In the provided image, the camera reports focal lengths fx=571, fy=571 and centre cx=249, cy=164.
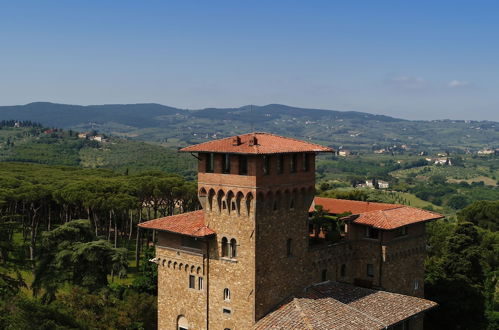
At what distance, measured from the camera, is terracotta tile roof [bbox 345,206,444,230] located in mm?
38875

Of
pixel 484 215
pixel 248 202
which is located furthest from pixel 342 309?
pixel 484 215

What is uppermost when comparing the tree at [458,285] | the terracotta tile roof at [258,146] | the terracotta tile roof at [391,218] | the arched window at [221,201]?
the terracotta tile roof at [258,146]

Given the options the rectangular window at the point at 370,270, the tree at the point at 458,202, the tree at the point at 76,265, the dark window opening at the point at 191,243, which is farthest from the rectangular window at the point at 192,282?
the tree at the point at 458,202

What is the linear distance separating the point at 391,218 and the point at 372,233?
1680mm

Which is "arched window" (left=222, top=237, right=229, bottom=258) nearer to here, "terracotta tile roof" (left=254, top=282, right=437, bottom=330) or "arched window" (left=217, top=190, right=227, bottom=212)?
"arched window" (left=217, top=190, right=227, bottom=212)

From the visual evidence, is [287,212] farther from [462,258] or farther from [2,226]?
[462,258]

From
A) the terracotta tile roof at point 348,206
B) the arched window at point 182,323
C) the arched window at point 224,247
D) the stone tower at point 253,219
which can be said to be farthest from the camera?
the terracotta tile roof at point 348,206

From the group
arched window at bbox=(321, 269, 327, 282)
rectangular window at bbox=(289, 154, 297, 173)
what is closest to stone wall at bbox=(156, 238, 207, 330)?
rectangular window at bbox=(289, 154, 297, 173)

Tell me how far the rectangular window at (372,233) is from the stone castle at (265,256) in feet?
0.23

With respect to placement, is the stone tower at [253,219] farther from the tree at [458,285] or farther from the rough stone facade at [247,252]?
the tree at [458,285]

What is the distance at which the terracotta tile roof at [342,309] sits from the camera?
3206 cm

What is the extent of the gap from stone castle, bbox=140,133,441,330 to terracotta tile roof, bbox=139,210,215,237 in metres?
0.08

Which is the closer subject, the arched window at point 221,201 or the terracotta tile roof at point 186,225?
the arched window at point 221,201

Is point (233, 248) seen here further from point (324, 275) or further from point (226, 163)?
point (324, 275)
